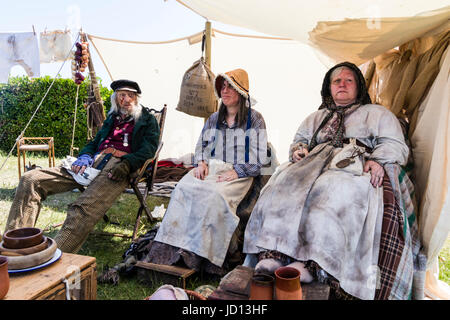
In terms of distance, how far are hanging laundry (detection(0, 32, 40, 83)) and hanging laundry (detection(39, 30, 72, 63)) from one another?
0.79 metres

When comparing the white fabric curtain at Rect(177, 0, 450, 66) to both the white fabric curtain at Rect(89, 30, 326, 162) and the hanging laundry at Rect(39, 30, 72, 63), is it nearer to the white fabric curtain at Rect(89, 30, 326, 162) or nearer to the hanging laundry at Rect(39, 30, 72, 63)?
the white fabric curtain at Rect(89, 30, 326, 162)

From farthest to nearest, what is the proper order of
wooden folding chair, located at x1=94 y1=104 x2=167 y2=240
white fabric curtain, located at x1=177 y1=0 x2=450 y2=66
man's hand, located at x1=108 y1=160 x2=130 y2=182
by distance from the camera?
wooden folding chair, located at x1=94 y1=104 x2=167 y2=240 < man's hand, located at x1=108 y1=160 x2=130 y2=182 < white fabric curtain, located at x1=177 y1=0 x2=450 y2=66

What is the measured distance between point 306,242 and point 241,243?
839mm

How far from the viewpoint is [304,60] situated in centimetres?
531

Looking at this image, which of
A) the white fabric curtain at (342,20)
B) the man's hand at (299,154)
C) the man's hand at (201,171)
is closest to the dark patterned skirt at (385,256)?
the man's hand at (299,154)

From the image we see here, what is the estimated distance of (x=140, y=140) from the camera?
3580 mm

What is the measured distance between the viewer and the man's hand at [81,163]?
329cm

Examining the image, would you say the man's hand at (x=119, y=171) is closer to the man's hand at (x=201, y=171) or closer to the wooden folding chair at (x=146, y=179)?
the wooden folding chair at (x=146, y=179)

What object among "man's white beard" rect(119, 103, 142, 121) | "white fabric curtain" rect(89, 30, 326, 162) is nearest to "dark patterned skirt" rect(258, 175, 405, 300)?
"man's white beard" rect(119, 103, 142, 121)

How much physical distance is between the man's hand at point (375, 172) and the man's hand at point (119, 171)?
2108 mm

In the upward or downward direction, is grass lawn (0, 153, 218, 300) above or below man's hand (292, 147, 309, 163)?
below

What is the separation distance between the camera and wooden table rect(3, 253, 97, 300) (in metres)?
1.34

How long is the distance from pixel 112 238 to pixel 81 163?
86 centimetres

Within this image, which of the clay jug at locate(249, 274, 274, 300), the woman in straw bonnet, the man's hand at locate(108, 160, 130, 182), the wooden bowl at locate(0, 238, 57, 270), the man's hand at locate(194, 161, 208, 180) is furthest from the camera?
the man's hand at locate(108, 160, 130, 182)
